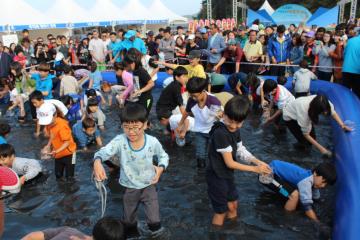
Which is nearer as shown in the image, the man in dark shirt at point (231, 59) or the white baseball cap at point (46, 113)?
the white baseball cap at point (46, 113)

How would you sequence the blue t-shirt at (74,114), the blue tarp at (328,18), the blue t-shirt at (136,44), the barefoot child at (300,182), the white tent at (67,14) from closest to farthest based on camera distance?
1. the barefoot child at (300,182)
2. the blue t-shirt at (74,114)
3. the blue t-shirt at (136,44)
4. the white tent at (67,14)
5. the blue tarp at (328,18)

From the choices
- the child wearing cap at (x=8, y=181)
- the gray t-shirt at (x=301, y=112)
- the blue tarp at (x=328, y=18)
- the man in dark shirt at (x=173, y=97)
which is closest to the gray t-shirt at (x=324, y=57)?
Result: the gray t-shirt at (x=301, y=112)

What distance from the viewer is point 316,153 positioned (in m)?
5.95

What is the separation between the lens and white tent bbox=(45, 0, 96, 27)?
21016mm

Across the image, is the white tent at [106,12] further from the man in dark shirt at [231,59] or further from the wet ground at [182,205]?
the wet ground at [182,205]

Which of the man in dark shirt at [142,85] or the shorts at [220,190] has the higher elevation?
the man in dark shirt at [142,85]

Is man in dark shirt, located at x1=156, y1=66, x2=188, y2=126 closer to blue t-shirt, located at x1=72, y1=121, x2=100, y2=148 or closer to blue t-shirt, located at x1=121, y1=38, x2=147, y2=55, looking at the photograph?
blue t-shirt, located at x1=72, y1=121, x2=100, y2=148

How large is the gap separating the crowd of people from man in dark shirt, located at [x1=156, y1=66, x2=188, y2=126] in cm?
2

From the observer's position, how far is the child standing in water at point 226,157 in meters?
3.34

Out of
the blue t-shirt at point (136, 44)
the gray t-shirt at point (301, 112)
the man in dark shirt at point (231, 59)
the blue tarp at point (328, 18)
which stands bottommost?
the gray t-shirt at point (301, 112)

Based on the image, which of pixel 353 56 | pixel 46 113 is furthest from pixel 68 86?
pixel 353 56

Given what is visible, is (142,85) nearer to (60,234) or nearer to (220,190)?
(220,190)

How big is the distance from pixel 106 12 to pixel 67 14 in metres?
3.79

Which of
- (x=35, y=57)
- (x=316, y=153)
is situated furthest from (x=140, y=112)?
(x=35, y=57)
